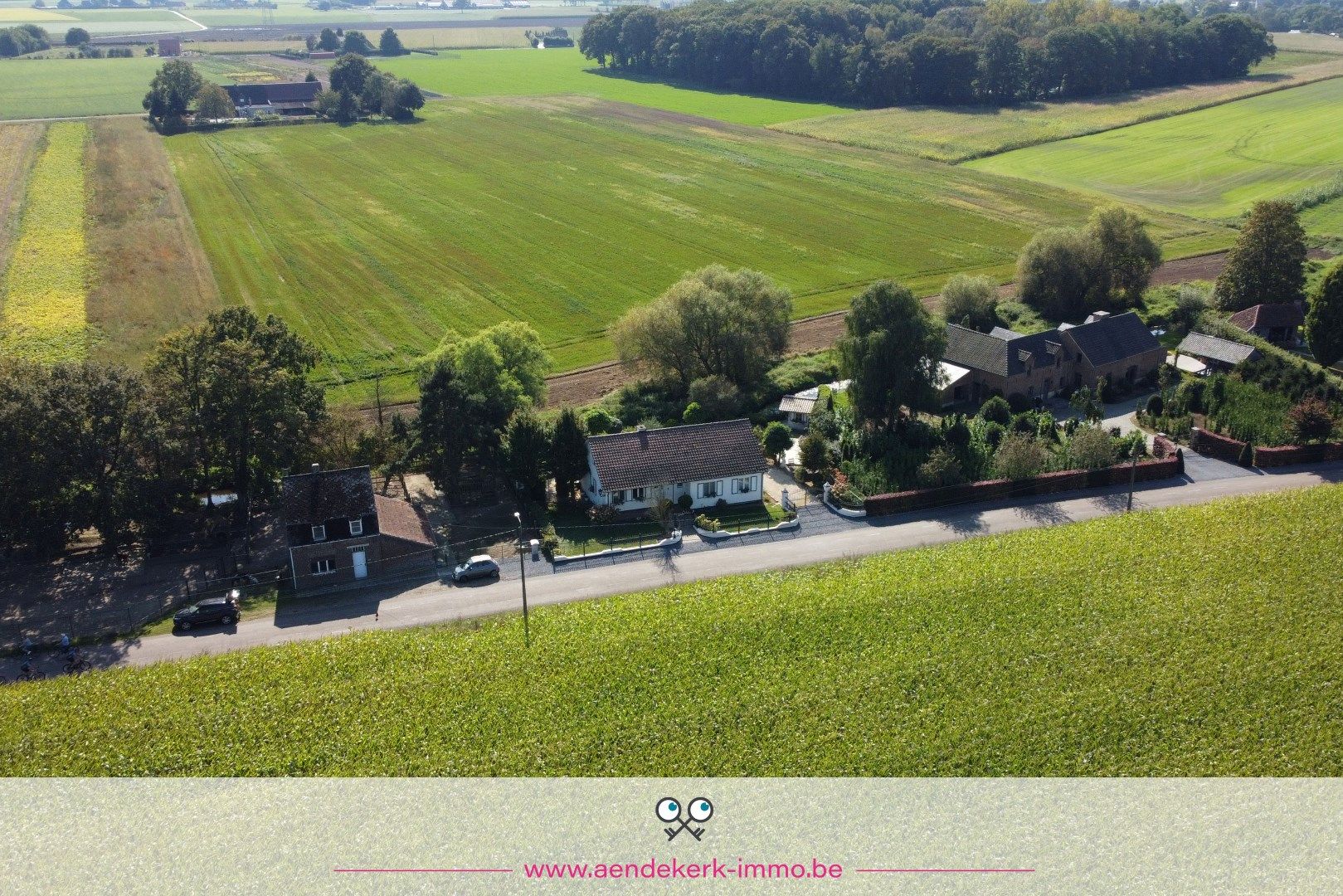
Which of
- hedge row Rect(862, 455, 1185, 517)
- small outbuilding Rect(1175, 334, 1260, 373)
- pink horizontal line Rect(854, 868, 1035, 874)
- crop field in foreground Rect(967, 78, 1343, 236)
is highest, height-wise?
crop field in foreground Rect(967, 78, 1343, 236)

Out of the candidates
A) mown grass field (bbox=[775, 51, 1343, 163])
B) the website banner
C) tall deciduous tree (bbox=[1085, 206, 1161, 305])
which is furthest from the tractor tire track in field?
mown grass field (bbox=[775, 51, 1343, 163])

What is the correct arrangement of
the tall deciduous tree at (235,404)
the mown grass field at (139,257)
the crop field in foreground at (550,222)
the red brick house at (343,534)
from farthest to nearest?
1. the crop field in foreground at (550,222)
2. the mown grass field at (139,257)
3. the tall deciduous tree at (235,404)
4. the red brick house at (343,534)

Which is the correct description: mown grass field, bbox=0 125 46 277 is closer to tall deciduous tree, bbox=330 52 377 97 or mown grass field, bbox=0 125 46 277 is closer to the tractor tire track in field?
tall deciduous tree, bbox=330 52 377 97

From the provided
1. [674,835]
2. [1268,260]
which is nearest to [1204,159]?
[1268,260]

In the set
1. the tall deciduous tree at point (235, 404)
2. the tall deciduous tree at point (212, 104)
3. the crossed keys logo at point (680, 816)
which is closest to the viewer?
the crossed keys logo at point (680, 816)

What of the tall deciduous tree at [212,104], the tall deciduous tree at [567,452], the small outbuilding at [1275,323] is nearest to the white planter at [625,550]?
the tall deciduous tree at [567,452]

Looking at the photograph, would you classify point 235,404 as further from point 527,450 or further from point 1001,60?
point 1001,60

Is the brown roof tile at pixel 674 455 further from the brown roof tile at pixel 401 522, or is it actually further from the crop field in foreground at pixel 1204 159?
the crop field in foreground at pixel 1204 159
